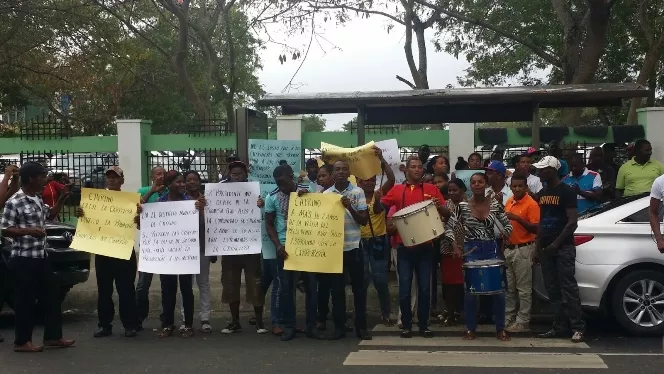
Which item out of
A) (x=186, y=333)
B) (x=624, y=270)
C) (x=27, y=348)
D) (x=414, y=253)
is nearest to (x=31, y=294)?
(x=27, y=348)

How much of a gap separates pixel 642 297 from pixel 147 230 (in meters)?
4.99

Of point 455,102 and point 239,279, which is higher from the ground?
point 455,102

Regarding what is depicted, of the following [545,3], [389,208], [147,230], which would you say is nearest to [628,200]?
[389,208]

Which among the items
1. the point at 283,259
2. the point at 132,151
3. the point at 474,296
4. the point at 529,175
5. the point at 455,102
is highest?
the point at 455,102

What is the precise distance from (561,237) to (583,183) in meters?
2.94

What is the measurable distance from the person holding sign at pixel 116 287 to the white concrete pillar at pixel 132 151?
6354 mm

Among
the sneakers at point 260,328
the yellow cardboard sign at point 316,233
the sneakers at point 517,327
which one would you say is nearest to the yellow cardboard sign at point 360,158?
the yellow cardboard sign at point 316,233

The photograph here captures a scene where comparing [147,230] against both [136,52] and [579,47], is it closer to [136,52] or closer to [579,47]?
[579,47]

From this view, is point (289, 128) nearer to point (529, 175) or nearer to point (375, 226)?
point (529, 175)

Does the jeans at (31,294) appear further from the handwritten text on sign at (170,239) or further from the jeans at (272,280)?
the jeans at (272,280)

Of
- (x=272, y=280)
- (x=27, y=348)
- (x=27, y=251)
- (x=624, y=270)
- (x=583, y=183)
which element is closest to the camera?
(x=27, y=251)

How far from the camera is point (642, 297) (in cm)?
791

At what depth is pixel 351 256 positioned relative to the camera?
8.04 meters

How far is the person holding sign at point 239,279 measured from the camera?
27.8 ft
